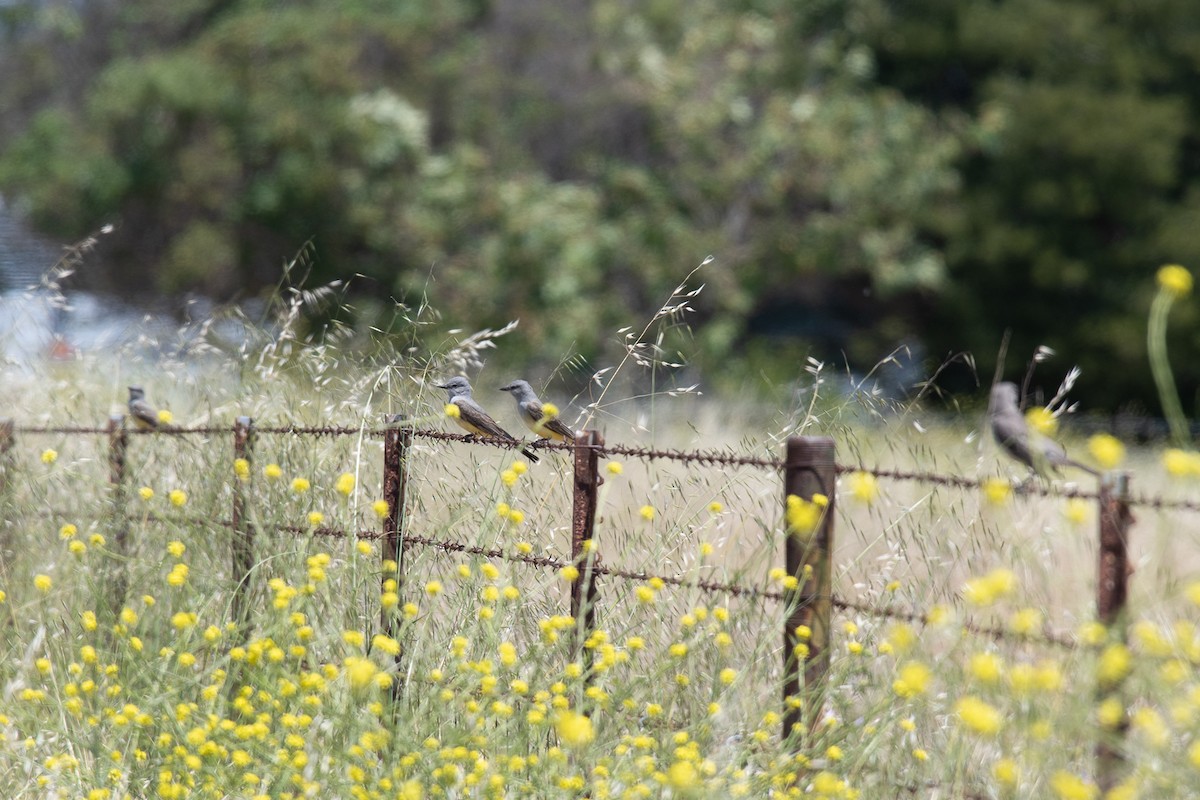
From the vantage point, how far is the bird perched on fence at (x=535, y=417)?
16.9ft

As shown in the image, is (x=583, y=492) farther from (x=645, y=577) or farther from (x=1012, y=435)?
(x=1012, y=435)

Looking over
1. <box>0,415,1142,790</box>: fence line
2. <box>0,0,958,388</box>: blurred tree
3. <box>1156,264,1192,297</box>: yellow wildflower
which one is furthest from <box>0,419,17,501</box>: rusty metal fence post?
<box>0,0,958,388</box>: blurred tree

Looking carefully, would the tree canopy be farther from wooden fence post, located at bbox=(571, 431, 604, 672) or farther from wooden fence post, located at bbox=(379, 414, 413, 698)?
wooden fence post, located at bbox=(571, 431, 604, 672)

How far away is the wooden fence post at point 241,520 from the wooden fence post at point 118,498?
347mm

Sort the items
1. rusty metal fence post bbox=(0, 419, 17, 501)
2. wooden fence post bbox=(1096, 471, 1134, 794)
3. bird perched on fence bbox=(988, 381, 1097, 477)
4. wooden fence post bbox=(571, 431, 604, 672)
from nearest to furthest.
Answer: wooden fence post bbox=(1096, 471, 1134, 794), wooden fence post bbox=(571, 431, 604, 672), bird perched on fence bbox=(988, 381, 1097, 477), rusty metal fence post bbox=(0, 419, 17, 501)

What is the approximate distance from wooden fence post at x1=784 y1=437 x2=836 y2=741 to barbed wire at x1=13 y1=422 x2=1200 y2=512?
0.16ft

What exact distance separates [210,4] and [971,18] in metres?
11.4

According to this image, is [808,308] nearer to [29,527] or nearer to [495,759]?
[29,527]

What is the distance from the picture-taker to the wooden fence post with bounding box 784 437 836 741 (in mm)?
3453

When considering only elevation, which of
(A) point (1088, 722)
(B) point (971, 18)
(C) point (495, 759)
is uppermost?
(B) point (971, 18)

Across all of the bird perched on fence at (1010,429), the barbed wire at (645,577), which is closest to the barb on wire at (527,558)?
the barbed wire at (645,577)

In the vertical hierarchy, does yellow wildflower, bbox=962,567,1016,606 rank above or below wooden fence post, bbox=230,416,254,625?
above

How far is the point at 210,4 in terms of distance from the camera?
20.7 meters

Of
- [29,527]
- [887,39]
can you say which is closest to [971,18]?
[887,39]
